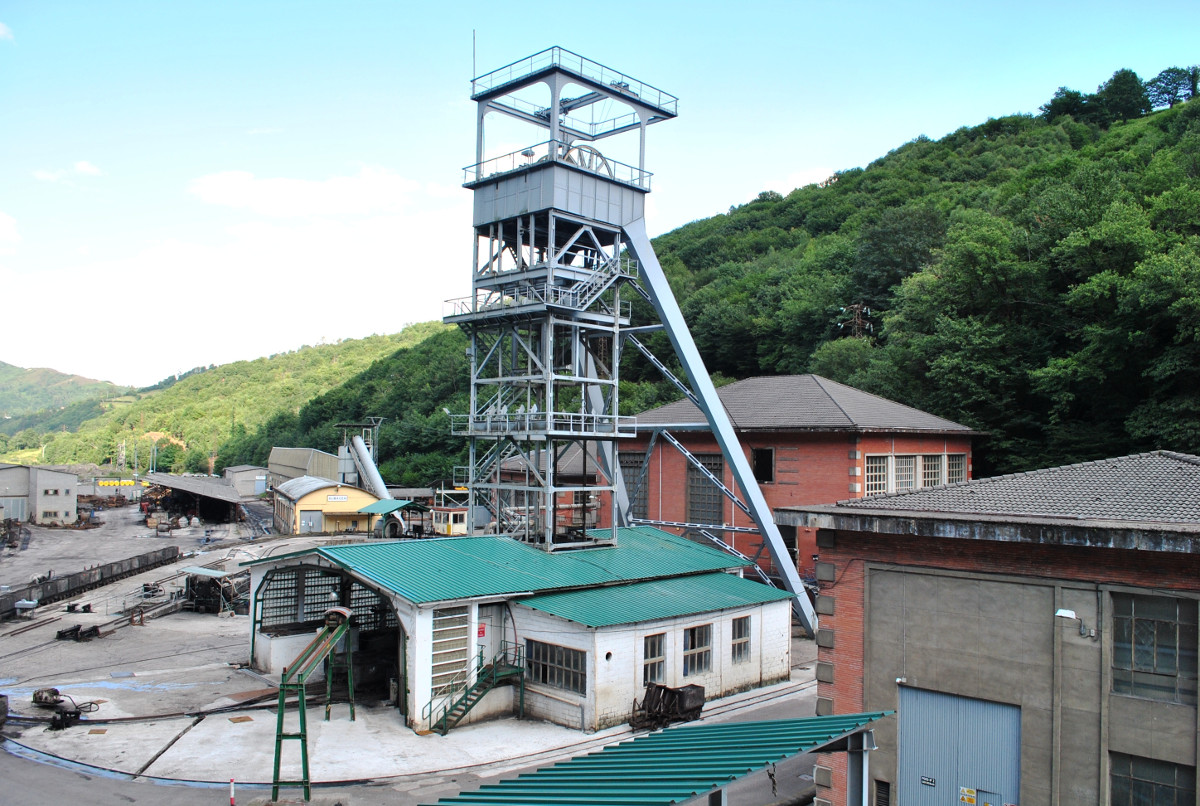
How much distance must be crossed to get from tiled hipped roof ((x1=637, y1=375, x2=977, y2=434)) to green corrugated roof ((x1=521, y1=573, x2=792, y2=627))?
818 cm

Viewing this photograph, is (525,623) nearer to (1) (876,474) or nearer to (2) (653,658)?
(2) (653,658)

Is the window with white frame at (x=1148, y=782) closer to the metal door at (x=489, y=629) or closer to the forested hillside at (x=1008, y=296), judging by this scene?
the metal door at (x=489, y=629)

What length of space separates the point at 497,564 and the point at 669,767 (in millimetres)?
13684

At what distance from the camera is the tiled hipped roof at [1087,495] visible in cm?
1085

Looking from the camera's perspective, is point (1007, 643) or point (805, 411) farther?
point (805, 411)

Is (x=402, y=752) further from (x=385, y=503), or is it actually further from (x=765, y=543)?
(x=385, y=503)

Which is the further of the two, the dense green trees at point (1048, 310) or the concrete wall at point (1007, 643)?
the dense green trees at point (1048, 310)

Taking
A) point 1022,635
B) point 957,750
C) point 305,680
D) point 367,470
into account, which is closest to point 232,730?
point 305,680

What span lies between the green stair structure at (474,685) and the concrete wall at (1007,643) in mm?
8424

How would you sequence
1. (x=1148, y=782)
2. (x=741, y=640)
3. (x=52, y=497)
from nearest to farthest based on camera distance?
1. (x=1148, y=782)
2. (x=741, y=640)
3. (x=52, y=497)

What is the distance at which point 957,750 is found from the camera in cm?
1119

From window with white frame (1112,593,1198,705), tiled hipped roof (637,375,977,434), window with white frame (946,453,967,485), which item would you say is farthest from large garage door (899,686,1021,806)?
window with white frame (946,453,967,485)

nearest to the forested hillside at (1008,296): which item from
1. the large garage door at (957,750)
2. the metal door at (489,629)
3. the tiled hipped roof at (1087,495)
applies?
the tiled hipped roof at (1087,495)

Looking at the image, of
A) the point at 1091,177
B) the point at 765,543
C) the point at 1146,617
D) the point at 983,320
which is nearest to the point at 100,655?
the point at 765,543
